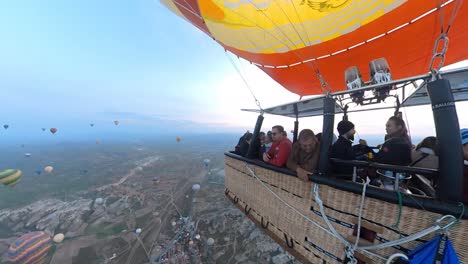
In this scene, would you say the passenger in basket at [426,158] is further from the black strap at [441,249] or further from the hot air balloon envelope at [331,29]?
the hot air balloon envelope at [331,29]

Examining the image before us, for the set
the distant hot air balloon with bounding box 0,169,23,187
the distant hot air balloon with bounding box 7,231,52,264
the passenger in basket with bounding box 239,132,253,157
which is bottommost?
the distant hot air balloon with bounding box 7,231,52,264

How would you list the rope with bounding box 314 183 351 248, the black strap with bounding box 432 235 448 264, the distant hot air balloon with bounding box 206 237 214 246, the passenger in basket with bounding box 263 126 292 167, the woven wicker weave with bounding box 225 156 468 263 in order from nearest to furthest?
the black strap with bounding box 432 235 448 264
the woven wicker weave with bounding box 225 156 468 263
the rope with bounding box 314 183 351 248
the passenger in basket with bounding box 263 126 292 167
the distant hot air balloon with bounding box 206 237 214 246

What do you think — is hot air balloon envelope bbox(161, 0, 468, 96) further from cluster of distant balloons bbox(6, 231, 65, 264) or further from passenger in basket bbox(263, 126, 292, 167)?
cluster of distant balloons bbox(6, 231, 65, 264)

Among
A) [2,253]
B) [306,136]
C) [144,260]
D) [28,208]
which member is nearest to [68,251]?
[2,253]

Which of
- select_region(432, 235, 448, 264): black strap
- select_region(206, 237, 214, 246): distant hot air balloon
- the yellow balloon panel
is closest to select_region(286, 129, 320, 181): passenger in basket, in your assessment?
select_region(432, 235, 448, 264): black strap

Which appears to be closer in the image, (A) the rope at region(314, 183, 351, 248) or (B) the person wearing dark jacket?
(A) the rope at region(314, 183, 351, 248)

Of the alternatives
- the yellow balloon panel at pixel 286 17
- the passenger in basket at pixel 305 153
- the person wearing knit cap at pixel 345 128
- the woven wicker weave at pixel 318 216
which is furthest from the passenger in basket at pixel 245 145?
the yellow balloon panel at pixel 286 17

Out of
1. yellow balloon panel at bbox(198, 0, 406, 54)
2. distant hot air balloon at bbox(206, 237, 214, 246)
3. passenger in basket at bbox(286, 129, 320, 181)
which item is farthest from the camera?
distant hot air balloon at bbox(206, 237, 214, 246)

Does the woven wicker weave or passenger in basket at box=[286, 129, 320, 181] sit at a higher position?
passenger in basket at box=[286, 129, 320, 181]
